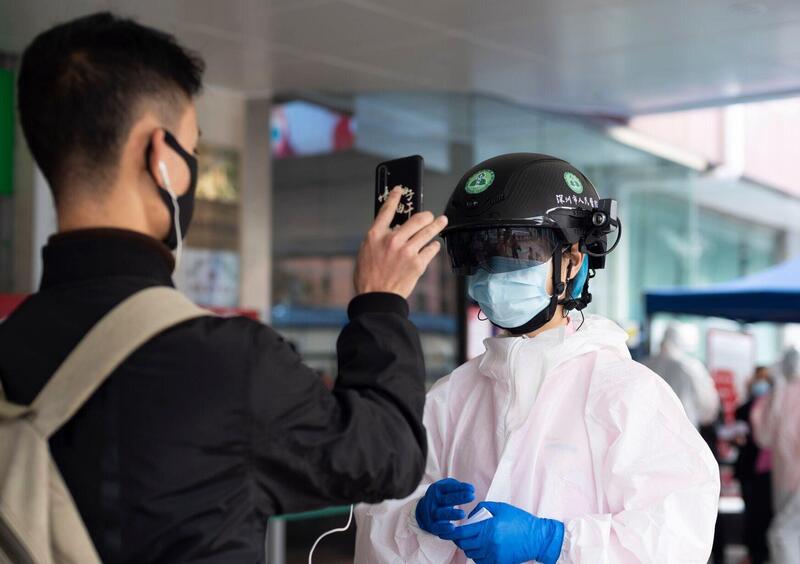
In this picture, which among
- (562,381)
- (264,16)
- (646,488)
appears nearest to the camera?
(646,488)

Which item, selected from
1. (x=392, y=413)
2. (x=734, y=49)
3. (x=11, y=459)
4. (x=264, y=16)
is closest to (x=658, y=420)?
(x=392, y=413)

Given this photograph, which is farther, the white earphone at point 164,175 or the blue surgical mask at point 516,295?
the blue surgical mask at point 516,295

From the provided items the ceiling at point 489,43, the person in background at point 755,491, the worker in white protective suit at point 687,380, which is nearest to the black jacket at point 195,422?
the ceiling at point 489,43

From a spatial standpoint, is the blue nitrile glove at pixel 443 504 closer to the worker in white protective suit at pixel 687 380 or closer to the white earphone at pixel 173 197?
the white earphone at pixel 173 197

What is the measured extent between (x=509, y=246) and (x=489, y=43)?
430 cm

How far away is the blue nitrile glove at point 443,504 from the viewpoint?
1853mm

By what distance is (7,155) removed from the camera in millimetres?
5957

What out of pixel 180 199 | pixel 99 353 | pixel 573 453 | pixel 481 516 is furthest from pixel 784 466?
pixel 99 353

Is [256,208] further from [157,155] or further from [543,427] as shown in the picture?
[157,155]

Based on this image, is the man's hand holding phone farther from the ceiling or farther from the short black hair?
the ceiling

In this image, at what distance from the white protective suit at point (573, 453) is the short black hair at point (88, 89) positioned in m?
0.99

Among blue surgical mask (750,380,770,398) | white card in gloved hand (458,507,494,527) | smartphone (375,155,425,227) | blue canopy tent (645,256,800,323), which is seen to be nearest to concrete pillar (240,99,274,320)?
blue canopy tent (645,256,800,323)

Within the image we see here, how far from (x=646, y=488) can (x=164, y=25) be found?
4.48 metres

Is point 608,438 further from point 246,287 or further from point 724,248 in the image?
point 724,248
